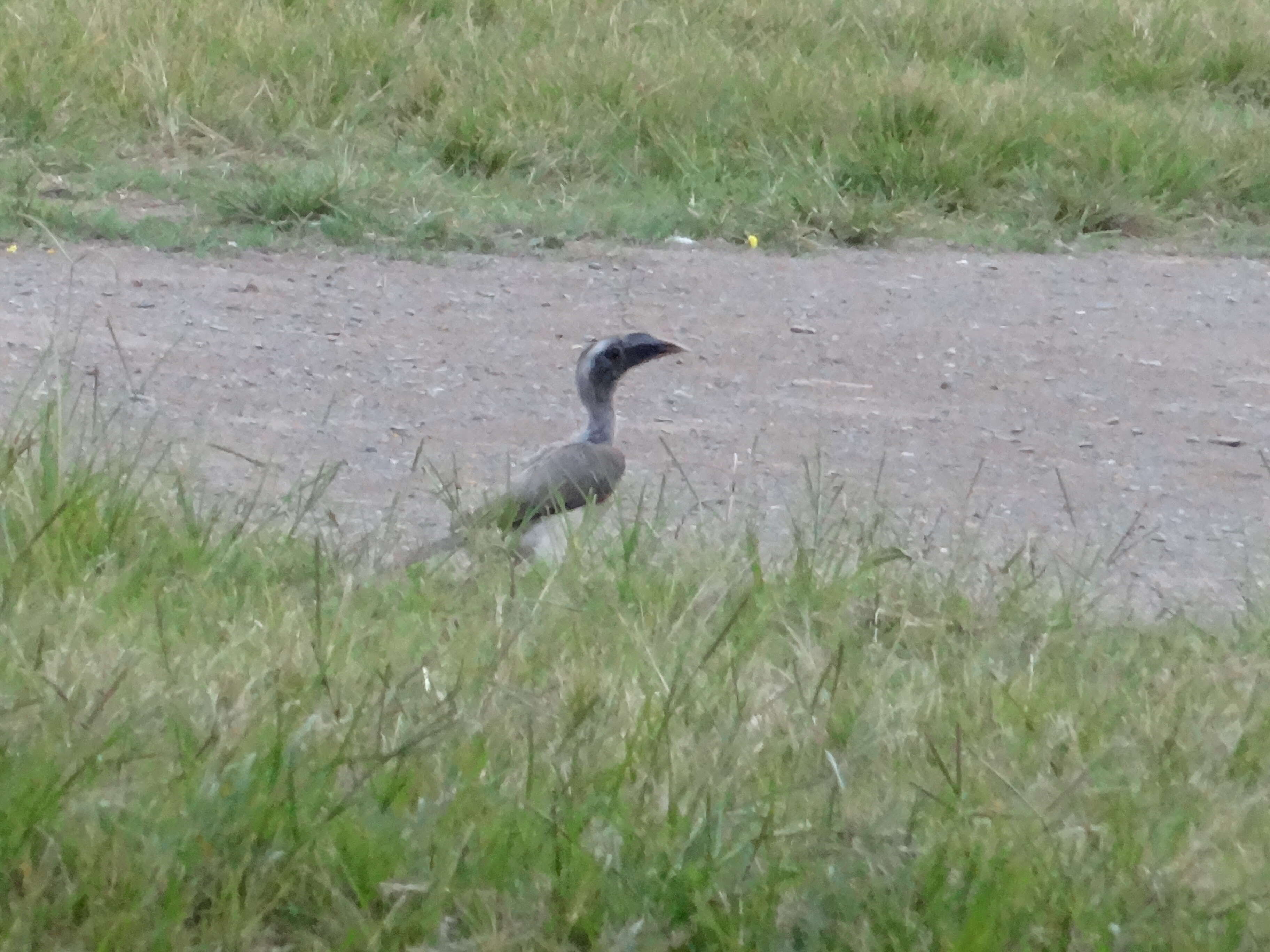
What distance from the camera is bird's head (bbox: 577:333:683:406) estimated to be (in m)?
4.29

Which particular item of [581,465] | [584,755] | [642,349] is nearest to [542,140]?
[642,349]

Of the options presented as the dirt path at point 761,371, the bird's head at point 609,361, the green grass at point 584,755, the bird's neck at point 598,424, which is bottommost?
the dirt path at point 761,371

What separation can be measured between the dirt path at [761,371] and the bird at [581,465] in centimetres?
28

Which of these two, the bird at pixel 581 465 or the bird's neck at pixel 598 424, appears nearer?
the bird at pixel 581 465

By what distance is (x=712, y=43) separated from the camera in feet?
28.4

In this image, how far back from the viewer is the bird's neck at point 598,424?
14.1 ft

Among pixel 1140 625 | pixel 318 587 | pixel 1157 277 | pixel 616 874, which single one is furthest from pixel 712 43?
pixel 616 874

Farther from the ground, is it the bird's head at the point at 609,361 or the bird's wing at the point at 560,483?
the bird's head at the point at 609,361

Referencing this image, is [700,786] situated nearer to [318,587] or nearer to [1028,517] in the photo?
[318,587]

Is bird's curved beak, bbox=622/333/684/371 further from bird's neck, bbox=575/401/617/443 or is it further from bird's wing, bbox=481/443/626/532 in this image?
bird's wing, bbox=481/443/626/532

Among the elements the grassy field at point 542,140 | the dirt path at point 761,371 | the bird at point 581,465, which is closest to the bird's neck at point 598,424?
the bird at point 581,465

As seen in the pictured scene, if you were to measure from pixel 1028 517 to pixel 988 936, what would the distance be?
2.41 metres

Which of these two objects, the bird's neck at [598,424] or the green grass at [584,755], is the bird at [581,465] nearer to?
the bird's neck at [598,424]

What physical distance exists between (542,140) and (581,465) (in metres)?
3.71
